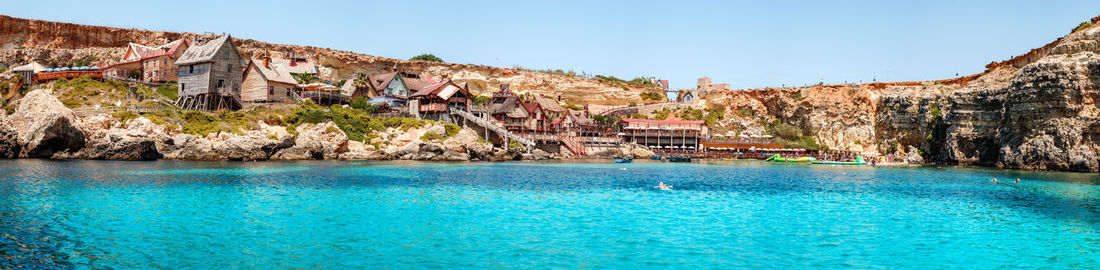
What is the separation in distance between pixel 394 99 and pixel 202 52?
19.7m

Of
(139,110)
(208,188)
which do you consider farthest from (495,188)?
(139,110)

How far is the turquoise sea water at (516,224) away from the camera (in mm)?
15227

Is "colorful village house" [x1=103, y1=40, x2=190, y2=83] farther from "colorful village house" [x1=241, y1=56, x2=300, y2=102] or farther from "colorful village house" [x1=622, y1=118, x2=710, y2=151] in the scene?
"colorful village house" [x1=622, y1=118, x2=710, y2=151]

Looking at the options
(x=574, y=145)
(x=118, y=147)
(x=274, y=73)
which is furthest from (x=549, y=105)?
(x=118, y=147)

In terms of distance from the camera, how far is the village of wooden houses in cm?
6300

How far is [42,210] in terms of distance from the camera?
68.3 ft

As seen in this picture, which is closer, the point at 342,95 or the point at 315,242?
the point at 315,242

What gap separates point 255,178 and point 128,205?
11.7m

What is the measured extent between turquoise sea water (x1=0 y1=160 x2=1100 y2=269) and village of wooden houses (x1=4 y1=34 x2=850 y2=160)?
29724 millimetres

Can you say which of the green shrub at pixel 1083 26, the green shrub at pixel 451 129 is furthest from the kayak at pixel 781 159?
the green shrub at pixel 451 129

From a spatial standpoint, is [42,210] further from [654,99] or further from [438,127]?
[654,99]

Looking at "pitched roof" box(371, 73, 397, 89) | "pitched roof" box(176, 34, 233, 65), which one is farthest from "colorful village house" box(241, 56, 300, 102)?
"pitched roof" box(371, 73, 397, 89)

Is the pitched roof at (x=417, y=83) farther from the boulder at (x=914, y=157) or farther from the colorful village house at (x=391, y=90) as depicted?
the boulder at (x=914, y=157)

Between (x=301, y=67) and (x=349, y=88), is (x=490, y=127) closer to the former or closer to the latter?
(x=349, y=88)
